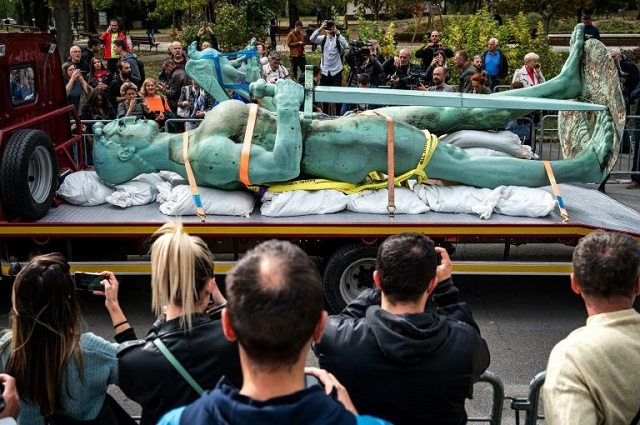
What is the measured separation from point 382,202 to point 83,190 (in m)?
2.87

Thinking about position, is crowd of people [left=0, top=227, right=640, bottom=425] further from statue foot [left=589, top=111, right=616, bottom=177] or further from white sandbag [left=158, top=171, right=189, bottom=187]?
statue foot [left=589, top=111, right=616, bottom=177]

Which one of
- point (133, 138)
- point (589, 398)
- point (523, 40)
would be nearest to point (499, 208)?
point (133, 138)

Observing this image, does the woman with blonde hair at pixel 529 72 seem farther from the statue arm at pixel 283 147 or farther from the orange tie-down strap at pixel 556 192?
the statue arm at pixel 283 147

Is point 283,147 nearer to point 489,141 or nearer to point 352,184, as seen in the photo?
point 352,184

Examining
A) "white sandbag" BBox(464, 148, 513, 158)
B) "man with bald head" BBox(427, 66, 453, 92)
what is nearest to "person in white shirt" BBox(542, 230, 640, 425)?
"white sandbag" BBox(464, 148, 513, 158)

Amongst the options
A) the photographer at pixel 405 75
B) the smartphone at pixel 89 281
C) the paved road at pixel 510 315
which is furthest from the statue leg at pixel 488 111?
the photographer at pixel 405 75

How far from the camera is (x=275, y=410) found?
227cm

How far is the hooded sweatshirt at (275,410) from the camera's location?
2262 millimetres

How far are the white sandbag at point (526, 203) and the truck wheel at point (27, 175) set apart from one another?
4118 mm

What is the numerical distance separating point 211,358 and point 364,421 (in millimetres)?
1141

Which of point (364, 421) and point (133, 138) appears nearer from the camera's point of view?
point (364, 421)

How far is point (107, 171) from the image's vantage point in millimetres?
7938

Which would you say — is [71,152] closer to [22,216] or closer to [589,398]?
[22,216]

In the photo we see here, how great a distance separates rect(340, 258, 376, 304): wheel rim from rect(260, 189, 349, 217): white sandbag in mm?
557
